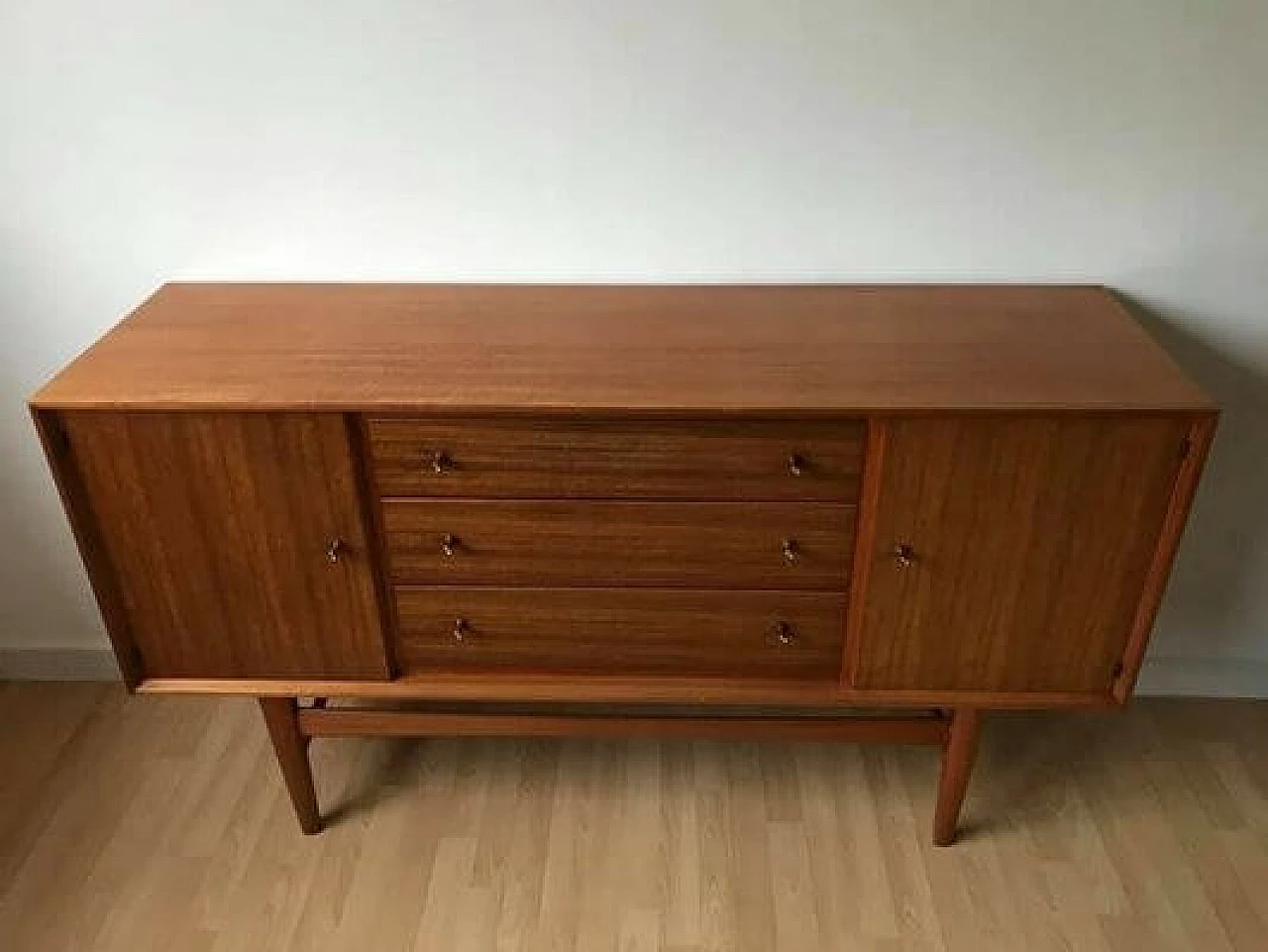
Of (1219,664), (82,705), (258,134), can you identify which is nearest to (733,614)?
(258,134)

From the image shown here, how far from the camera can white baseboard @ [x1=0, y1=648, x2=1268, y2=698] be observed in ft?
6.22

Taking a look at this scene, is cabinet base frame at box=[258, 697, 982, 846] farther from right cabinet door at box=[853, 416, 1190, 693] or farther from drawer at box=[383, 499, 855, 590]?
drawer at box=[383, 499, 855, 590]

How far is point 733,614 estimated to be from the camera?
1.41m

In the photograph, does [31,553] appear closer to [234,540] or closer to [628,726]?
[234,540]

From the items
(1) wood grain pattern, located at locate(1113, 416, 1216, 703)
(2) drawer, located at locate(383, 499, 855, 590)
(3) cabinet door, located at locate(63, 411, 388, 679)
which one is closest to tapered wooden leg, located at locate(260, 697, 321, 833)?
(3) cabinet door, located at locate(63, 411, 388, 679)

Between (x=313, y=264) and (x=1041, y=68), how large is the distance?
1.06 m

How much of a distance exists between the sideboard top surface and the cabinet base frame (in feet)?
1.77

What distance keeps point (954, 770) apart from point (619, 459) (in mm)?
741

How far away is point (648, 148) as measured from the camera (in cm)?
147

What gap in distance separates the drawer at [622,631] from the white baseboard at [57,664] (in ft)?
2.82

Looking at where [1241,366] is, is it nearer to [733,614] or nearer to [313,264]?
[733,614]

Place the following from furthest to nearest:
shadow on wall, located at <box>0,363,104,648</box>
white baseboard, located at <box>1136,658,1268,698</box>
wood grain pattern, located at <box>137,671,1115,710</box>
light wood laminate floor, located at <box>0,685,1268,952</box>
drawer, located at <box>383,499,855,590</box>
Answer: white baseboard, located at <box>1136,658,1268,698</box> → shadow on wall, located at <box>0,363,104,648</box> → light wood laminate floor, located at <box>0,685,1268,952</box> → wood grain pattern, located at <box>137,671,1115,710</box> → drawer, located at <box>383,499,855,590</box>

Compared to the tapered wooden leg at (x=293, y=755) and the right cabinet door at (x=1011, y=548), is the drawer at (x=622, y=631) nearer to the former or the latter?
the right cabinet door at (x=1011, y=548)

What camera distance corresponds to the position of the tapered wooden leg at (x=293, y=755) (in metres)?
1.55
